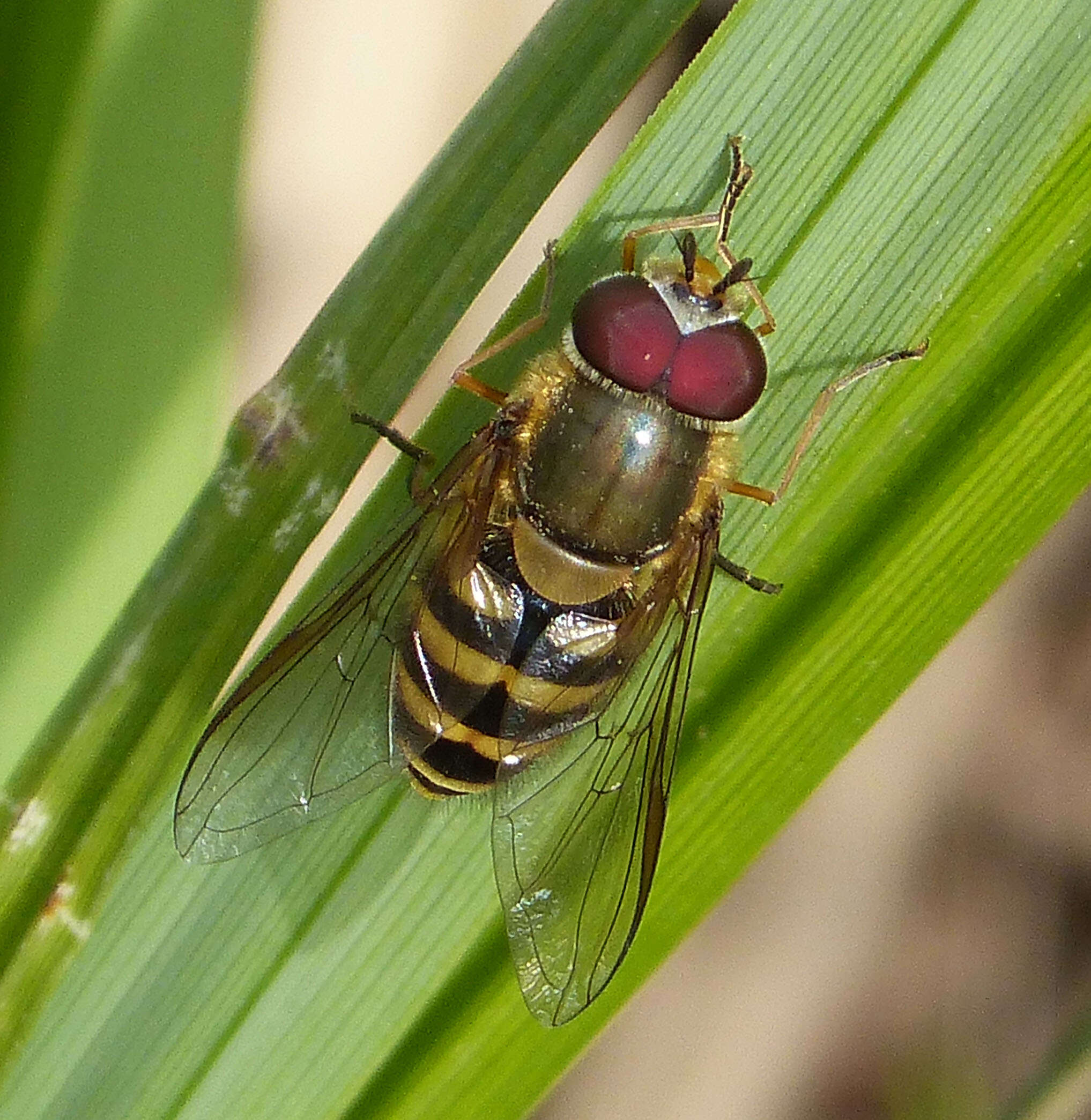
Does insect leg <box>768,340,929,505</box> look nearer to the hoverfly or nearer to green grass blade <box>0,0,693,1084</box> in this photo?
the hoverfly

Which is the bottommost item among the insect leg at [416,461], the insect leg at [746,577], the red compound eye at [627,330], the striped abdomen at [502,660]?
→ the striped abdomen at [502,660]

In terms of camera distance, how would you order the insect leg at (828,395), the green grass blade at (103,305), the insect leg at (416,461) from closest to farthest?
the insect leg at (828,395) → the insect leg at (416,461) → the green grass blade at (103,305)

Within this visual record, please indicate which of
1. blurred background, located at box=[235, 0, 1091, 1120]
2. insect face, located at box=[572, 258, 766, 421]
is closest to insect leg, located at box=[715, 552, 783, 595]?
insect face, located at box=[572, 258, 766, 421]

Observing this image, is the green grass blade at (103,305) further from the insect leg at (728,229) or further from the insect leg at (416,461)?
the insect leg at (728,229)

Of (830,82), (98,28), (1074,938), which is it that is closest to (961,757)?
(1074,938)

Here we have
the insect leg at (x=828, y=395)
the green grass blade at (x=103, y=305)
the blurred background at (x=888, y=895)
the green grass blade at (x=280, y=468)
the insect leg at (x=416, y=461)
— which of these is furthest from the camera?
the blurred background at (x=888, y=895)

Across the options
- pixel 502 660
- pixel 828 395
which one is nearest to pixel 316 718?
pixel 502 660

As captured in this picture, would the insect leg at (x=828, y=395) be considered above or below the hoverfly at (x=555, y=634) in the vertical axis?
above

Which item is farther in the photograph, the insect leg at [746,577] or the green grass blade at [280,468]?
the insect leg at [746,577]

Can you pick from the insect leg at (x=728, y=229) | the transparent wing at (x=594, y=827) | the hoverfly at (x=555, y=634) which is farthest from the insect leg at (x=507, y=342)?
the transparent wing at (x=594, y=827)
